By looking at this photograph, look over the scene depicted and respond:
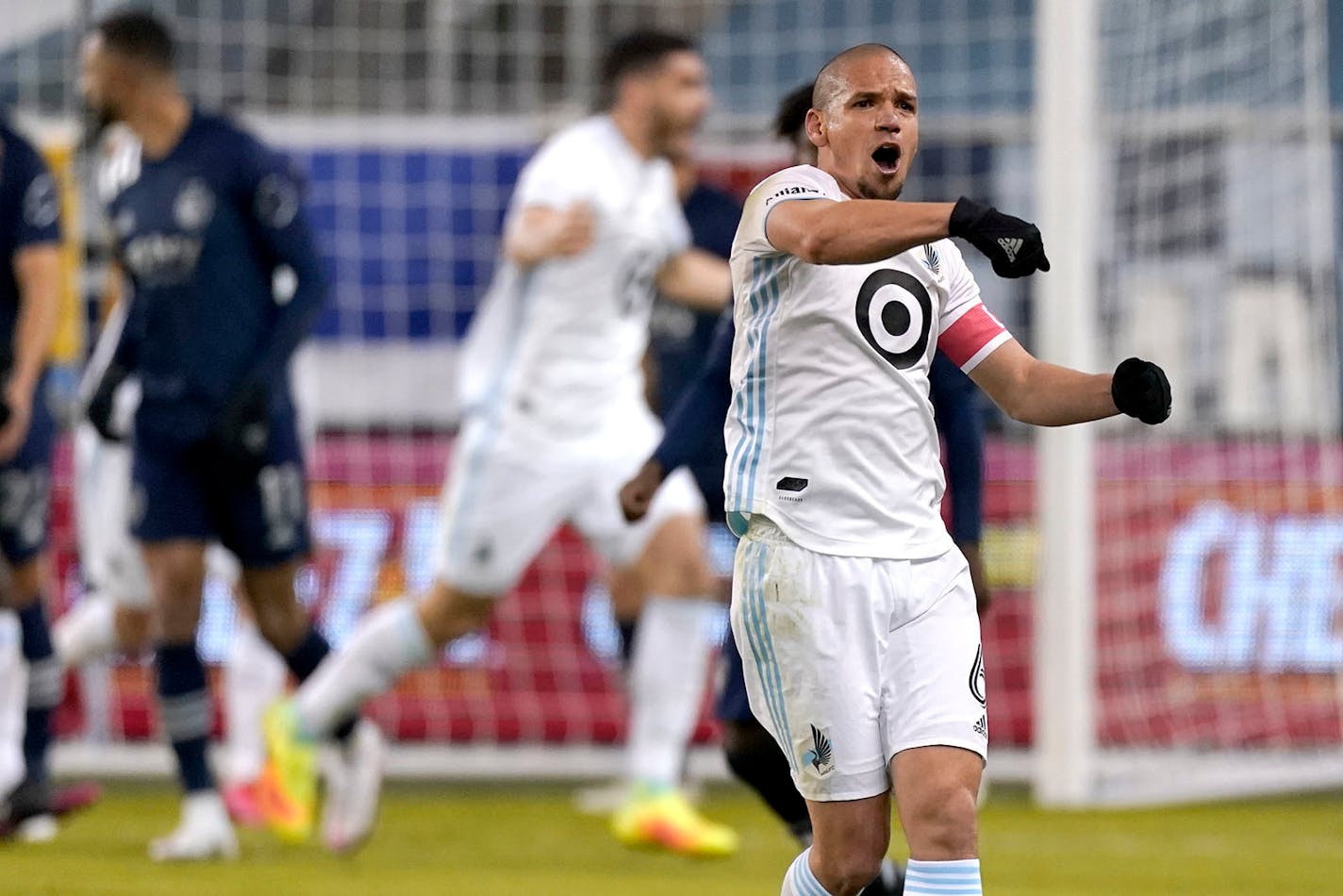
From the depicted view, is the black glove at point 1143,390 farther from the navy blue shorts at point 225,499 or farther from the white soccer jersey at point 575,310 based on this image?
the navy blue shorts at point 225,499

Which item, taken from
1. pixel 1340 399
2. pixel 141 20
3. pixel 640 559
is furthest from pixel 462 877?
pixel 1340 399

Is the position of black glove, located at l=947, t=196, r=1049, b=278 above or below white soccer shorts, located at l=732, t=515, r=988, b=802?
above

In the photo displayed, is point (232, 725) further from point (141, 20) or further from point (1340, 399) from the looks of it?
point (1340, 399)

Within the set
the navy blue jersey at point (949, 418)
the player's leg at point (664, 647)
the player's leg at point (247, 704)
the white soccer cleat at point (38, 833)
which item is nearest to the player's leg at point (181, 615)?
the white soccer cleat at point (38, 833)

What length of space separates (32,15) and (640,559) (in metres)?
4.25

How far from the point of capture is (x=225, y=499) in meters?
6.55

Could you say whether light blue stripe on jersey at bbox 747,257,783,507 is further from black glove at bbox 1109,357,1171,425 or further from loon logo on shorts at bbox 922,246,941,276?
black glove at bbox 1109,357,1171,425

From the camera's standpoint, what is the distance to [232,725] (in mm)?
7980

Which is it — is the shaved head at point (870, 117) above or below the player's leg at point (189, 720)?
above

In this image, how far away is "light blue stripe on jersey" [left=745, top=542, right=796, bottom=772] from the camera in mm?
3771

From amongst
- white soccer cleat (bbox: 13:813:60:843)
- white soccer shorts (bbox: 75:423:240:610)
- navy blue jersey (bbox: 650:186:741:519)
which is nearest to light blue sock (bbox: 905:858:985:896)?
white soccer shorts (bbox: 75:423:240:610)

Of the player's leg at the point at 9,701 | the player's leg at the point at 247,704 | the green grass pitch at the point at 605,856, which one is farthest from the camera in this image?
the player's leg at the point at 247,704

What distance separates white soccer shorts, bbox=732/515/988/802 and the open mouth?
619 millimetres

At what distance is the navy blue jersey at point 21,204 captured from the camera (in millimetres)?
6898
